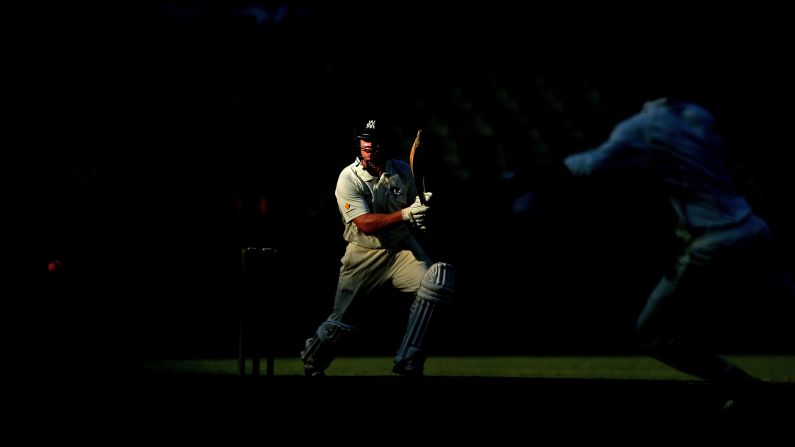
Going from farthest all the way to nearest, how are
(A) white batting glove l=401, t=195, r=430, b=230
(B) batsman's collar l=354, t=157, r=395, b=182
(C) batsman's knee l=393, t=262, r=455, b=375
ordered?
(B) batsman's collar l=354, t=157, r=395, b=182 < (C) batsman's knee l=393, t=262, r=455, b=375 < (A) white batting glove l=401, t=195, r=430, b=230

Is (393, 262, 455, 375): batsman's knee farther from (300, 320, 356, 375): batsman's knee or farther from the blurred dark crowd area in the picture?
the blurred dark crowd area

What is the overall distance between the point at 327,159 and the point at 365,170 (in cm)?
616

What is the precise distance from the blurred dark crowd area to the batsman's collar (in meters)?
2.93

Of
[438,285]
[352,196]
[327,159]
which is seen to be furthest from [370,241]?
[327,159]

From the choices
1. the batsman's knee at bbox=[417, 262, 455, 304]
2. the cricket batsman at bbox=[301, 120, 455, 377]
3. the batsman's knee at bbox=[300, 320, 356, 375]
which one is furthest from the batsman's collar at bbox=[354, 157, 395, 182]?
the batsman's knee at bbox=[300, 320, 356, 375]

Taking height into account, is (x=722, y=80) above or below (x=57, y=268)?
above

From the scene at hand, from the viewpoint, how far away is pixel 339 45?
1491cm

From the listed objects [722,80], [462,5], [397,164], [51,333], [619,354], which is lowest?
[619,354]

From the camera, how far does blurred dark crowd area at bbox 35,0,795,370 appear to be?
12.0 metres

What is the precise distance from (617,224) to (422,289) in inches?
279

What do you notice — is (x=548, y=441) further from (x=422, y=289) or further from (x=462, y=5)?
(x=462, y=5)

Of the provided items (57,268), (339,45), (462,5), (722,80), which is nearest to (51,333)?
(57,268)

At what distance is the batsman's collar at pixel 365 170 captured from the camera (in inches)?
299

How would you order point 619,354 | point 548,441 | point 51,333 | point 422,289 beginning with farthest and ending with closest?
point 619,354, point 51,333, point 422,289, point 548,441
